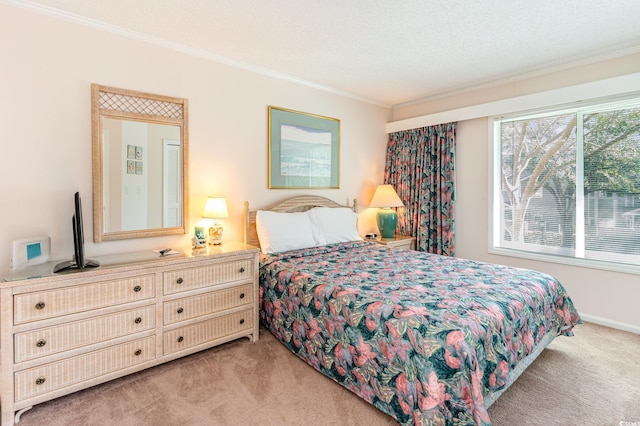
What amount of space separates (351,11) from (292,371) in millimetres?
2586

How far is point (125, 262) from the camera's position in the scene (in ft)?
7.27

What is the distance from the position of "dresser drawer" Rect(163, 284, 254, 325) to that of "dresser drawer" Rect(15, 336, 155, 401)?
20cm

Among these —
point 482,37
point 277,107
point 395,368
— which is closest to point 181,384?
point 395,368

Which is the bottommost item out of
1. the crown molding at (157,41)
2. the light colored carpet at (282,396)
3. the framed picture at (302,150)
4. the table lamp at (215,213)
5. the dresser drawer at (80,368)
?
the light colored carpet at (282,396)

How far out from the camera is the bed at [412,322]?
5.05ft

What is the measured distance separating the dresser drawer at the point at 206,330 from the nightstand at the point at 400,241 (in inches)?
79.0

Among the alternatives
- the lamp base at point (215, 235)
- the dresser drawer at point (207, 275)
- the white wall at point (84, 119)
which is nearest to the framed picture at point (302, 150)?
the white wall at point (84, 119)

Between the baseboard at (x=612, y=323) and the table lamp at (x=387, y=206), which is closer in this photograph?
the baseboard at (x=612, y=323)

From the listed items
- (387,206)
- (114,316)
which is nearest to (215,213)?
(114,316)

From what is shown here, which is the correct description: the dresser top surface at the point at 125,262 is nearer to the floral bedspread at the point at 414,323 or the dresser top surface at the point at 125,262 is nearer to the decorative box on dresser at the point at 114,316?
the decorative box on dresser at the point at 114,316

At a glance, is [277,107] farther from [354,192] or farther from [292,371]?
[292,371]

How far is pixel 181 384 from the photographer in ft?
6.98

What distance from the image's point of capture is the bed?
1538mm

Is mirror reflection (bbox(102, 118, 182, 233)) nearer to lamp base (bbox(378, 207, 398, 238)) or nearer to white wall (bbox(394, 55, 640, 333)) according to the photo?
lamp base (bbox(378, 207, 398, 238))
